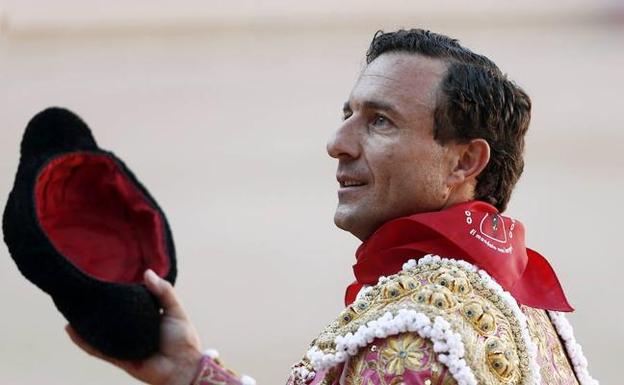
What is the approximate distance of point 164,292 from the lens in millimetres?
2314

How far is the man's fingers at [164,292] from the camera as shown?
231cm

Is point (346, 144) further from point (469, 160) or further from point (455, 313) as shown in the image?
point (455, 313)

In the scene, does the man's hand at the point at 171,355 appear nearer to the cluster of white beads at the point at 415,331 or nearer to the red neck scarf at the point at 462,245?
the cluster of white beads at the point at 415,331

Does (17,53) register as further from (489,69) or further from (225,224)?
(489,69)

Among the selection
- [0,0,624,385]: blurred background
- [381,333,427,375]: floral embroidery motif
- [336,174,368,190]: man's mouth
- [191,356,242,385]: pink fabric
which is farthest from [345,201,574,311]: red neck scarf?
[0,0,624,385]: blurred background

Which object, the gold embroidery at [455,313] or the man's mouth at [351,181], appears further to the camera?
the man's mouth at [351,181]

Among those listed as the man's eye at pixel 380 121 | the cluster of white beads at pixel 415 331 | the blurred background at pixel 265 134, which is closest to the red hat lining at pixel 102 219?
the cluster of white beads at pixel 415 331

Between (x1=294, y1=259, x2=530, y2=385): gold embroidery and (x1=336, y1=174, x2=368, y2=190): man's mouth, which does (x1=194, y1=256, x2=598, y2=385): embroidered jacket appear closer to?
(x1=294, y1=259, x2=530, y2=385): gold embroidery

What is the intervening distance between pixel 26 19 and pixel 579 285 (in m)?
3.98

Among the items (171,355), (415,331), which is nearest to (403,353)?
(415,331)

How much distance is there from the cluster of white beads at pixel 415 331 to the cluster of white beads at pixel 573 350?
703 millimetres

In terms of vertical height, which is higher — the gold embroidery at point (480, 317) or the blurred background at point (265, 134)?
the blurred background at point (265, 134)

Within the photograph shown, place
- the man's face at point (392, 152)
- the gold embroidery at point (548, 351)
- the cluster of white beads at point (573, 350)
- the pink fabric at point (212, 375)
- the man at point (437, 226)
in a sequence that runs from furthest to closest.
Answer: the cluster of white beads at point (573, 350)
the man's face at point (392, 152)
the gold embroidery at point (548, 351)
the man at point (437, 226)
the pink fabric at point (212, 375)

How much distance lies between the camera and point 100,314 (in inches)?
88.3
